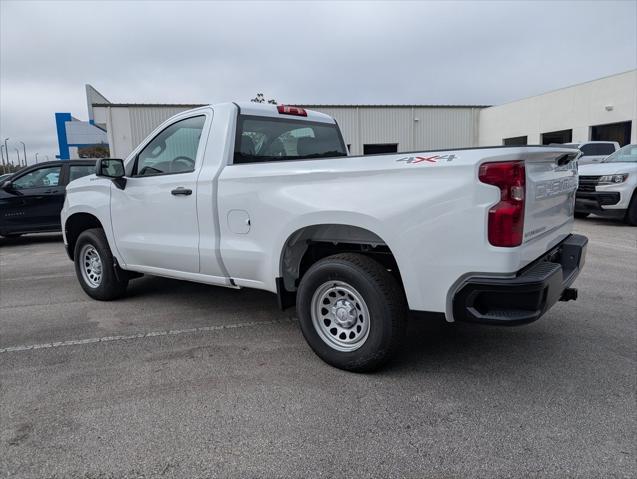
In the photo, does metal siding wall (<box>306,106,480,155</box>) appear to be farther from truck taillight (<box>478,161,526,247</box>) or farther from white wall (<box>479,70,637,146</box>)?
truck taillight (<box>478,161,526,247</box>)

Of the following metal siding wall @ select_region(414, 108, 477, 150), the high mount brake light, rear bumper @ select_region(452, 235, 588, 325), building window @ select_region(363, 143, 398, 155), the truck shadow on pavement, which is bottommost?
the truck shadow on pavement

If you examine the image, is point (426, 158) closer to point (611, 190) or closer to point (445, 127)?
point (611, 190)

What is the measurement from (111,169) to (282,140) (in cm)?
166

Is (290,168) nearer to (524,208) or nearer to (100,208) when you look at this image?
(524,208)

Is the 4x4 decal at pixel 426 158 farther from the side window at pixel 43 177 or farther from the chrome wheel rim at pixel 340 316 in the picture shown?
the side window at pixel 43 177

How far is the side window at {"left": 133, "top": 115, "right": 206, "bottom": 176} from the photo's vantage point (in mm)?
4207

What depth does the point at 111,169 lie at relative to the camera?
179 inches

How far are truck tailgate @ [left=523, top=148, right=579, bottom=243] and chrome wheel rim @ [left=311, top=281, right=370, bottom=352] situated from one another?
1.16 metres

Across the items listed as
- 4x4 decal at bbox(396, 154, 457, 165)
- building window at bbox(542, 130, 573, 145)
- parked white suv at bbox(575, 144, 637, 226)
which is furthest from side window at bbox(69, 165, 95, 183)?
building window at bbox(542, 130, 573, 145)

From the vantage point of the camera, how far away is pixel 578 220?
11.6 m

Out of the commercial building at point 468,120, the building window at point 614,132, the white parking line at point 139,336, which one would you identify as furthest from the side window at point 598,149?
the white parking line at point 139,336

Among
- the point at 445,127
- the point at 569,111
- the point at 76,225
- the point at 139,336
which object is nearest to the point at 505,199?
the point at 139,336

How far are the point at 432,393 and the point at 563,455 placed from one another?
84 cm

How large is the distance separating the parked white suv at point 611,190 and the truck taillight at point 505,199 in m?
8.56
